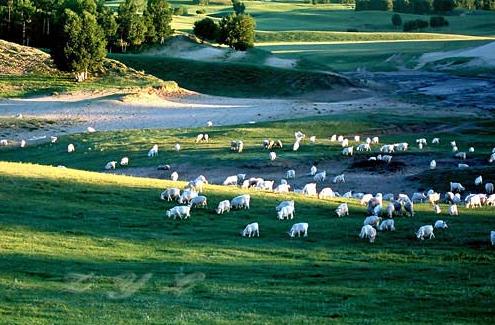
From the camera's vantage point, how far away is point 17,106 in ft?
239

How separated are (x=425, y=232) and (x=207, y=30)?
99.0 m

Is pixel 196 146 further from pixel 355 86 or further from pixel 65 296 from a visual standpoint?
pixel 355 86

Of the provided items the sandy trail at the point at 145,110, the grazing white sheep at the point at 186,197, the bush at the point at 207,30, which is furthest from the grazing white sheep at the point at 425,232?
the bush at the point at 207,30

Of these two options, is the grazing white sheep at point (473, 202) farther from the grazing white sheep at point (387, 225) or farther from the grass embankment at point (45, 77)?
the grass embankment at point (45, 77)

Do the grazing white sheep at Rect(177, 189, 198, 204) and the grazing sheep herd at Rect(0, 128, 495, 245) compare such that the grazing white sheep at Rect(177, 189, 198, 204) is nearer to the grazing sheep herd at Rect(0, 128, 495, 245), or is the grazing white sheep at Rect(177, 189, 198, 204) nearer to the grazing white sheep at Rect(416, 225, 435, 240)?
the grazing sheep herd at Rect(0, 128, 495, 245)

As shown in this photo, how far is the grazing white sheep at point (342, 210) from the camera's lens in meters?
32.8

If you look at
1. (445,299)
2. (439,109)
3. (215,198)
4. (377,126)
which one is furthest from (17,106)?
(445,299)

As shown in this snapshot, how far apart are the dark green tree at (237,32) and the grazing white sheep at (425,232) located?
92645 mm

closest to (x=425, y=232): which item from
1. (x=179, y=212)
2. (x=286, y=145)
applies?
(x=179, y=212)

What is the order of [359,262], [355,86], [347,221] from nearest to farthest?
[359,262], [347,221], [355,86]

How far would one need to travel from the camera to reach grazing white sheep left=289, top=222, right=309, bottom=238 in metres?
28.9

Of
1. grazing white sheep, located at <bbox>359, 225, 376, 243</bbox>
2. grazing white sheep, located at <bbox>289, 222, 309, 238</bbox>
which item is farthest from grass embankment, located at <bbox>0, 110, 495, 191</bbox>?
grazing white sheep, located at <bbox>289, 222, 309, 238</bbox>

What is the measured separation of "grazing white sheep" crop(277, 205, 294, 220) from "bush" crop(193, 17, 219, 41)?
9418cm

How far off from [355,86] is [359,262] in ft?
238
